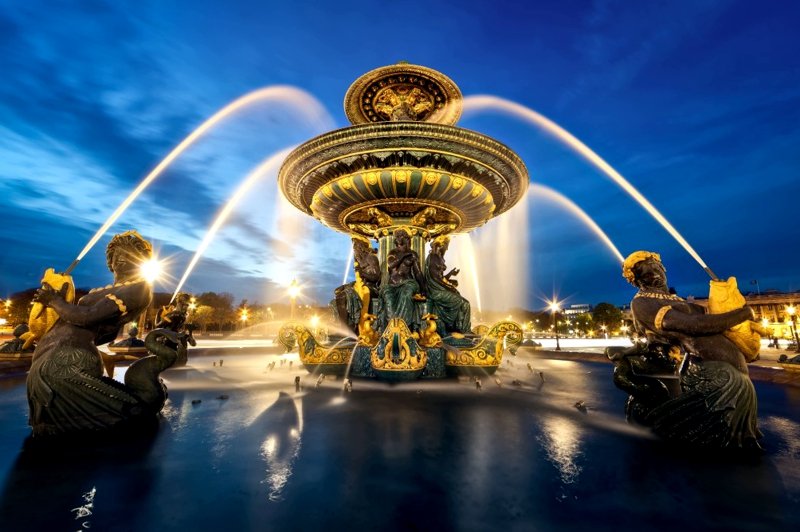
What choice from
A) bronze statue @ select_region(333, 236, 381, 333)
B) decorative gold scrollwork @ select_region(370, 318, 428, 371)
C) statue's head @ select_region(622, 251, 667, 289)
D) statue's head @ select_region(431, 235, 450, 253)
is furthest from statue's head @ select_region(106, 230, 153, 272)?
statue's head @ select_region(431, 235, 450, 253)

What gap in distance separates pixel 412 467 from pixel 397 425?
1.22m

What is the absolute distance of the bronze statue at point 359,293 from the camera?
30.0 feet

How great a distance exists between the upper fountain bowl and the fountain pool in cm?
572

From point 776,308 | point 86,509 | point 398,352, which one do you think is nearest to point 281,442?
point 86,509

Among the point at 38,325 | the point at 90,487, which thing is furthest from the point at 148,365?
the point at 90,487

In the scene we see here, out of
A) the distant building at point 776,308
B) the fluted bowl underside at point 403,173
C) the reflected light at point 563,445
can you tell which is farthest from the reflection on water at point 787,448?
the distant building at point 776,308

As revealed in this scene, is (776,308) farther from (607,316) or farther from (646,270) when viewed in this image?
(646,270)

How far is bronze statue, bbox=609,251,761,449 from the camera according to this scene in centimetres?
320

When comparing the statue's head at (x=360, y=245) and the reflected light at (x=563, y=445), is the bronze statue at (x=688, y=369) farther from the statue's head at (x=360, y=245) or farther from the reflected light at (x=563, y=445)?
the statue's head at (x=360, y=245)

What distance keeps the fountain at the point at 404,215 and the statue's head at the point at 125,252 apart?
4.25 meters

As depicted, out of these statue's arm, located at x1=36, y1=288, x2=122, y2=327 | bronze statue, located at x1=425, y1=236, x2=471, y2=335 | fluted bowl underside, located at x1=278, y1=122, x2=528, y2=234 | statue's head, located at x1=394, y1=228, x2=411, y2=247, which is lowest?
statue's arm, located at x1=36, y1=288, x2=122, y2=327

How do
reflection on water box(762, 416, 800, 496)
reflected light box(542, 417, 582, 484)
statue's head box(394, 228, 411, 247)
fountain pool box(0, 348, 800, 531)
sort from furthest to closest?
statue's head box(394, 228, 411, 247), reflected light box(542, 417, 582, 484), reflection on water box(762, 416, 800, 496), fountain pool box(0, 348, 800, 531)

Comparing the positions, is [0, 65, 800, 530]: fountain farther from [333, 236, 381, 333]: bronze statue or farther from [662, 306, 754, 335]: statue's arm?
[333, 236, 381, 333]: bronze statue

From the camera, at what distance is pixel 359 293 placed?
922cm
